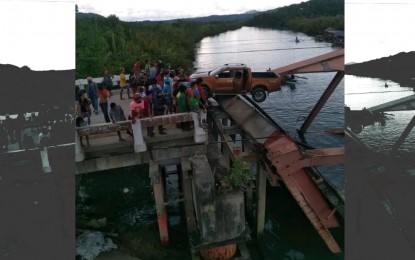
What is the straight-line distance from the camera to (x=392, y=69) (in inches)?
1323

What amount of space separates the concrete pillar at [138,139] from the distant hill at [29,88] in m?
7.04

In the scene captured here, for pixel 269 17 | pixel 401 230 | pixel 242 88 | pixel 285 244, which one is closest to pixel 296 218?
pixel 285 244

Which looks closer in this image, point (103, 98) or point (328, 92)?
point (103, 98)

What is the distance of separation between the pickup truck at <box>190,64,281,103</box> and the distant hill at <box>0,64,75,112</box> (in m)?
6.02

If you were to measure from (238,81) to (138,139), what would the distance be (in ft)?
22.2

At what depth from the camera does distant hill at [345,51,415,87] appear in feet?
102

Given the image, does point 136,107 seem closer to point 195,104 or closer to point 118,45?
point 195,104

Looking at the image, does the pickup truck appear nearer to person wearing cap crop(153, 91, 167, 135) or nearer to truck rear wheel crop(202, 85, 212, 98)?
truck rear wheel crop(202, 85, 212, 98)

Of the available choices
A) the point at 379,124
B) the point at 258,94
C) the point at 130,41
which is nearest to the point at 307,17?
the point at 130,41

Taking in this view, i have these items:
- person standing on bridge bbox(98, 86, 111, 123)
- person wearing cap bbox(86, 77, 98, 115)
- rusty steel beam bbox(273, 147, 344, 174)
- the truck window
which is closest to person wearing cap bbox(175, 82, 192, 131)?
person standing on bridge bbox(98, 86, 111, 123)

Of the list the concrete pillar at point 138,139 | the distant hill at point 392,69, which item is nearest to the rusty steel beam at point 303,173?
the concrete pillar at point 138,139

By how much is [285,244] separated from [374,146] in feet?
39.4

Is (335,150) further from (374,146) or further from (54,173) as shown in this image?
(374,146)

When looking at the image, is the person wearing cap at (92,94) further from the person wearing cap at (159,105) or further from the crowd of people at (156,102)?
the person wearing cap at (159,105)
